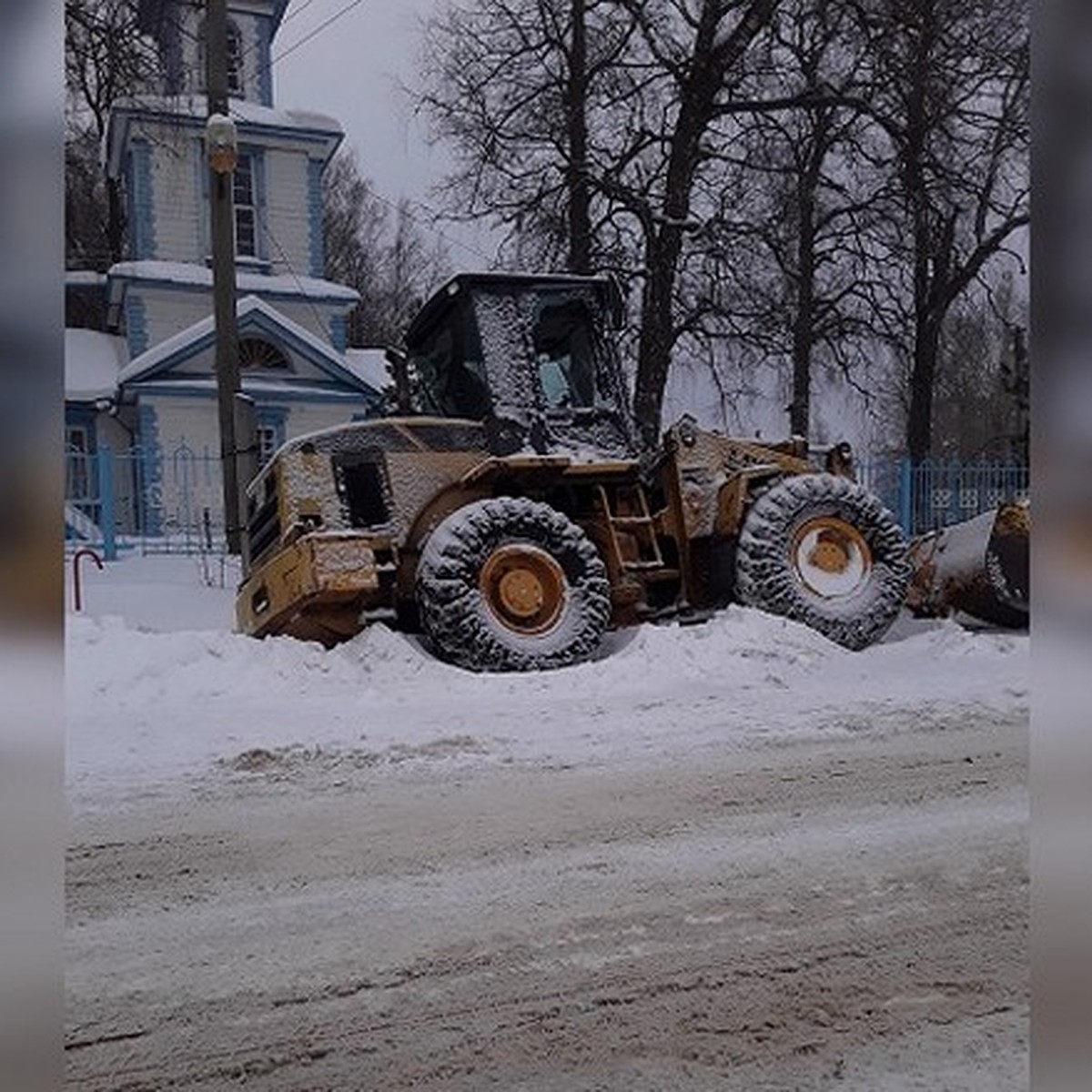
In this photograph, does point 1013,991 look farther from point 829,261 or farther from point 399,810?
point 829,261

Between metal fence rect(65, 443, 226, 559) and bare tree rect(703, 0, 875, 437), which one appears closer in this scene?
bare tree rect(703, 0, 875, 437)

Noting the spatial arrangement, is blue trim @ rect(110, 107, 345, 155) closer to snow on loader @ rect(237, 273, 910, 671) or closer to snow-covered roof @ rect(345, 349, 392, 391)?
snow on loader @ rect(237, 273, 910, 671)

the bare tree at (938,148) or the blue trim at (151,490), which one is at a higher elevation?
the bare tree at (938,148)

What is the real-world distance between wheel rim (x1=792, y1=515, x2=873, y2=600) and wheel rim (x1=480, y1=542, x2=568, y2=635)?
1421 mm

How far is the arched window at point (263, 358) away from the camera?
13470 mm

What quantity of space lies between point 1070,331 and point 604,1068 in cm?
146

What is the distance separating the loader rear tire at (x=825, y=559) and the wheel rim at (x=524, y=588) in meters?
1.10

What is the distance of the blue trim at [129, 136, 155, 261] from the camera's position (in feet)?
26.2

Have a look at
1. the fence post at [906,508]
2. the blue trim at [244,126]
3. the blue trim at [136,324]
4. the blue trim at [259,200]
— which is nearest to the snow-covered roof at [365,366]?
the blue trim at [259,200]

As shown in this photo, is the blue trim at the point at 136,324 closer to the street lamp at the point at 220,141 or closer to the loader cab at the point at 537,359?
the street lamp at the point at 220,141

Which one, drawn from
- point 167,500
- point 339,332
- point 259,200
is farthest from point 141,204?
point 339,332

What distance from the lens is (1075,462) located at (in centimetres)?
64

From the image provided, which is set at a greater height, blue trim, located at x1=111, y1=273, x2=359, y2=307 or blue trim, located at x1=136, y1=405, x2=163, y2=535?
A: blue trim, located at x1=111, y1=273, x2=359, y2=307

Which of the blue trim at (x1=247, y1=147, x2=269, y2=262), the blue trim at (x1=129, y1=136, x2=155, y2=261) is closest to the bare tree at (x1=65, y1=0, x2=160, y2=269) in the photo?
the blue trim at (x1=129, y1=136, x2=155, y2=261)
